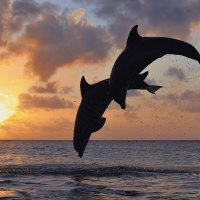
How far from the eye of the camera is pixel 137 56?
9.57 metres

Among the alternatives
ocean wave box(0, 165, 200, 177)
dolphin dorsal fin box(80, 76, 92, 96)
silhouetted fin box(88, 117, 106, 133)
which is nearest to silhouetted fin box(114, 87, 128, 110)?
silhouetted fin box(88, 117, 106, 133)

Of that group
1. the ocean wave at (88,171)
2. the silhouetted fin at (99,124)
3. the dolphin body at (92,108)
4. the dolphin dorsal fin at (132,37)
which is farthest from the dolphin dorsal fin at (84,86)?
the ocean wave at (88,171)

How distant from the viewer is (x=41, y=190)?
67.1ft

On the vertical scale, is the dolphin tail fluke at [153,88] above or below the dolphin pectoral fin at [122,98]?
above

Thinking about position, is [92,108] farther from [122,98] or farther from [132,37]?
[132,37]

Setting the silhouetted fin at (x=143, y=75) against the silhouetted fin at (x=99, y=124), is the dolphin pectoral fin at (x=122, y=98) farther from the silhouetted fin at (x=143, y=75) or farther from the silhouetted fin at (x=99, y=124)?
the silhouetted fin at (x=99, y=124)

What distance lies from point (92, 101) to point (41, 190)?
11025 mm

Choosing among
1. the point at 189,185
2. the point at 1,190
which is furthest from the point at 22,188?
the point at 189,185

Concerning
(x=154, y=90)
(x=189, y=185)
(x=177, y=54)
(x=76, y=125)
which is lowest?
(x=189, y=185)

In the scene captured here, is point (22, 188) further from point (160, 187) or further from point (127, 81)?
point (127, 81)

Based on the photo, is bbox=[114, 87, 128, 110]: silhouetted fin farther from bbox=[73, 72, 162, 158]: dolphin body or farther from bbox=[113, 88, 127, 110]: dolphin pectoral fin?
bbox=[73, 72, 162, 158]: dolphin body

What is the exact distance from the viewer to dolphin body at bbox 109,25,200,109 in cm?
943

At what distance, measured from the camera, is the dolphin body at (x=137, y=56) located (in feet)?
30.9

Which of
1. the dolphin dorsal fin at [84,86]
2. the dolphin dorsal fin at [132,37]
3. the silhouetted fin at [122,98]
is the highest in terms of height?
the dolphin dorsal fin at [132,37]
